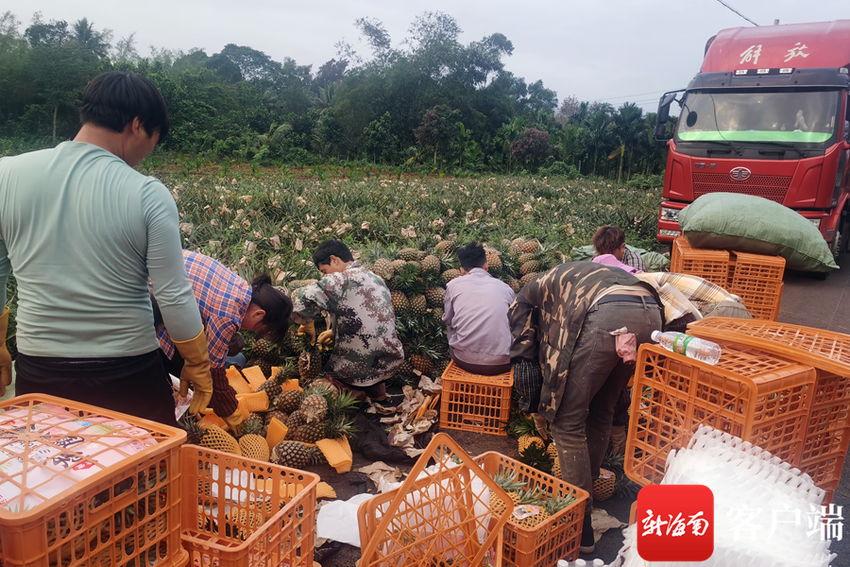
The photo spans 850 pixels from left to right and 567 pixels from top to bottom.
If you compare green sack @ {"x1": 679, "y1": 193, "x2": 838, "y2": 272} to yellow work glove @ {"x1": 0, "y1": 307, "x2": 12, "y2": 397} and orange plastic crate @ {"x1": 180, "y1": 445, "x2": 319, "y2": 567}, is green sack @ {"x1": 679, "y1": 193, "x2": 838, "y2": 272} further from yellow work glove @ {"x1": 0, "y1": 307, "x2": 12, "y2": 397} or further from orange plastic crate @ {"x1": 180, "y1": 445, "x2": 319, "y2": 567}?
yellow work glove @ {"x1": 0, "y1": 307, "x2": 12, "y2": 397}

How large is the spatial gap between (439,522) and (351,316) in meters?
2.25

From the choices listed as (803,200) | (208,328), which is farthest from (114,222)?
(803,200)

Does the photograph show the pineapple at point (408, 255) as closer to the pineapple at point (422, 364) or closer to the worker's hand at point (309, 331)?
the pineapple at point (422, 364)

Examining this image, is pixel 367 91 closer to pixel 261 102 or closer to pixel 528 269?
pixel 261 102

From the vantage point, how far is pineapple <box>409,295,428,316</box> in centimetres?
486

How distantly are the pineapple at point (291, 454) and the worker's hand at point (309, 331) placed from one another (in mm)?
1041

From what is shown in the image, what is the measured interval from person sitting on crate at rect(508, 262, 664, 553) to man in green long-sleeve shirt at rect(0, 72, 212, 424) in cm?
171

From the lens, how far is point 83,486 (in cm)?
120

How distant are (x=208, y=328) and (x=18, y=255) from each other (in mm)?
913

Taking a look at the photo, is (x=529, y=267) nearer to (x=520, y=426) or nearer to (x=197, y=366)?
(x=520, y=426)

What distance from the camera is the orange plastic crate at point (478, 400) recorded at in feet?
12.9

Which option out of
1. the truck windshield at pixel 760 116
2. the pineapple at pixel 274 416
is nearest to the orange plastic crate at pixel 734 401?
the pineapple at pixel 274 416

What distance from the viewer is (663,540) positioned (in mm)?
1290

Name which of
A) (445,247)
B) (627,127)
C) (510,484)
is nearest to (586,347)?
(510,484)
